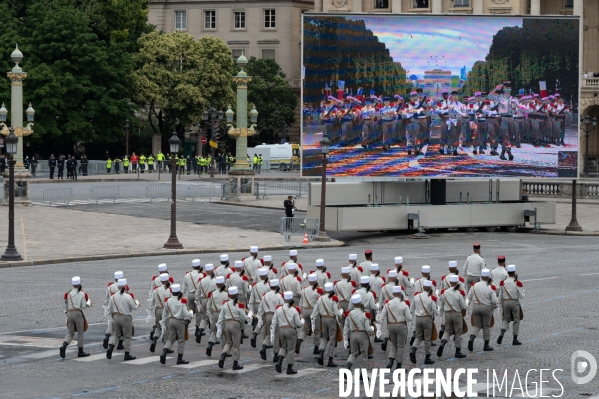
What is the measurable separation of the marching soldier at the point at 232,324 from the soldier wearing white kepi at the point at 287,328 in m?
0.65

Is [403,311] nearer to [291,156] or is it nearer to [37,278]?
[37,278]

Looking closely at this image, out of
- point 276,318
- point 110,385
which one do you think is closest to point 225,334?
point 276,318

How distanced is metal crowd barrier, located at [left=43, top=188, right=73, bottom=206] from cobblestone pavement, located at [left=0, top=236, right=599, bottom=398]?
79.0ft

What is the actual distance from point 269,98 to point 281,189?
3648 centimetres

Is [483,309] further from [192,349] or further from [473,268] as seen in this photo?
[192,349]

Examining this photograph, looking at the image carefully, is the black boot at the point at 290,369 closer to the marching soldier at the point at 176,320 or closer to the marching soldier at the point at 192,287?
the marching soldier at the point at 176,320

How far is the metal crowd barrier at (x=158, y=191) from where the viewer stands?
6756cm

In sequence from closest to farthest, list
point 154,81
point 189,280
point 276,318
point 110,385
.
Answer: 1. point 110,385
2. point 276,318
3. point 189,280
4. point 154,81

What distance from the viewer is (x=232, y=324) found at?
2319cm

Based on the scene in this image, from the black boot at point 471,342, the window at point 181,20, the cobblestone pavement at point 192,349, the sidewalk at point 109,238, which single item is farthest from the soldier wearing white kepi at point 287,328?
the window at point 181,20

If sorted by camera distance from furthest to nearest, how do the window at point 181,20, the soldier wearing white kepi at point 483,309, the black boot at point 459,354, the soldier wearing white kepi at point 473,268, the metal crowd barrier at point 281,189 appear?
the window at point 181,20, the metal crowd barrier at point 281,189, the soldier wearing white kepi at point 473,268, the soldier wearing white kepi at point 483,309, the black boot at point 459,354

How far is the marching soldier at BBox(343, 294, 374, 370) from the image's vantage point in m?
22.8

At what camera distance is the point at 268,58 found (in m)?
114

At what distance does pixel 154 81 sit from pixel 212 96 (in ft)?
17.0
